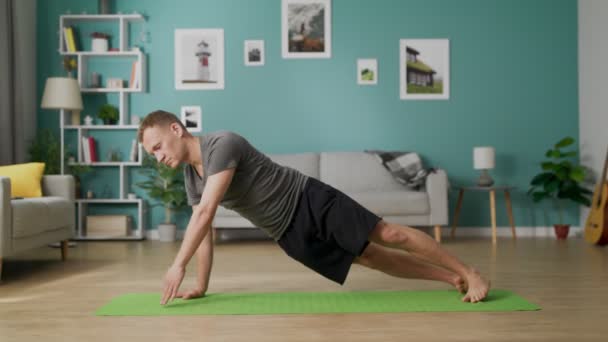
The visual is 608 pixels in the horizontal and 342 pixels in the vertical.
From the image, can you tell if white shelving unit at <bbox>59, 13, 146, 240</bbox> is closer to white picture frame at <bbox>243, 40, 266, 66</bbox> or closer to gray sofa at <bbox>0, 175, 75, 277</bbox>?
white picture frame at <bbox>243, 40, 266, 66</bbox>

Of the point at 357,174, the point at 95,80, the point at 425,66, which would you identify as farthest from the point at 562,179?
the point at 95,80

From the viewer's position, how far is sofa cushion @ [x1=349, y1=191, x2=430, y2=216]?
4.97 meters

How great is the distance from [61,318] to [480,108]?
447 centimetres

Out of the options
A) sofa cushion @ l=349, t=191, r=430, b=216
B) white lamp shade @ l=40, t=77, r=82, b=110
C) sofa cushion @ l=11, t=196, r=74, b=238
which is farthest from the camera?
white lamp shade @ l=40, t=77, r=82, b=110

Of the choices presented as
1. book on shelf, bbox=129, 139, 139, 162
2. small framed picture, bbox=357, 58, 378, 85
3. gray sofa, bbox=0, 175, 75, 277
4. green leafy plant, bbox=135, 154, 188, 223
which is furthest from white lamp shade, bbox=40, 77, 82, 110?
small framed picture, bbox=357, 58, 378, 85

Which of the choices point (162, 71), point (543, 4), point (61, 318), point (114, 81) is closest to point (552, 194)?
point (543, 4)

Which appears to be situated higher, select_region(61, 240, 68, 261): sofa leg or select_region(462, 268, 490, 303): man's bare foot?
select_region(462, 268, 490, 303): man's bare foot

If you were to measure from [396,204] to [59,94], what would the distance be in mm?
2974

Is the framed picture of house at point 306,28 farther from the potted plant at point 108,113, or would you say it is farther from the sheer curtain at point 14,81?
the sheer curtain at point 14,81

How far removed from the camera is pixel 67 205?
13.6 ft

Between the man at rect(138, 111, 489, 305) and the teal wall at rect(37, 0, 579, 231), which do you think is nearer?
the man at rect(138, 111, 489, 305)

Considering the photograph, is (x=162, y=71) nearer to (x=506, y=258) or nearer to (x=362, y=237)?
(x=506, y=258)

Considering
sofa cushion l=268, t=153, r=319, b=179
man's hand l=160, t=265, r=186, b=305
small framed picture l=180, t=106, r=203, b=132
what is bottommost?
man's hand l=160, t=265, r=186, b=305

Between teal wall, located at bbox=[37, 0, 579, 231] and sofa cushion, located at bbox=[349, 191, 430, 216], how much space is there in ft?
2.95
